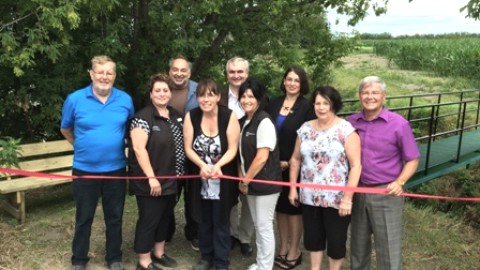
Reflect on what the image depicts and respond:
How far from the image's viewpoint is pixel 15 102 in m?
5.78

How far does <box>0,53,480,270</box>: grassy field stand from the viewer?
13.9ft

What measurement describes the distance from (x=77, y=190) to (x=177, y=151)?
2.82 feet

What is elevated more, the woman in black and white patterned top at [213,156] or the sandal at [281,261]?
the woman in black and white patterned top at [213,156]

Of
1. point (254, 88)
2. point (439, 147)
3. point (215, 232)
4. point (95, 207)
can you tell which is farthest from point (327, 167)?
point (439, 147)

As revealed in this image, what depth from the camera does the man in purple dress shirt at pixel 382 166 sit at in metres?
3.33

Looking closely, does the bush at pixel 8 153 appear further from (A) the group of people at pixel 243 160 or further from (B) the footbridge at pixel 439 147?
(B) the footbridge at pixel 439 147

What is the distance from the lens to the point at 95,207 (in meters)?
3.87

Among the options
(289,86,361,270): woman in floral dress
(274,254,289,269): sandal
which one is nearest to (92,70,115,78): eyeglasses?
(289,86,361,270): woman in floral dress

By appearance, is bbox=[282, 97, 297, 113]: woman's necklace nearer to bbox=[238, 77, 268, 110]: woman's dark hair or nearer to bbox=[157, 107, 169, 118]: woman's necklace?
bbox=[238, 77, 268, 110]: woman's dark hair

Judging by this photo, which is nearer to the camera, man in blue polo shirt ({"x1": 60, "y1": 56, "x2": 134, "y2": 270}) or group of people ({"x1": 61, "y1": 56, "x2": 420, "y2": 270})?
group of people ({"x1": 61, "y1": 56, "x2": 420, "y2": 270})

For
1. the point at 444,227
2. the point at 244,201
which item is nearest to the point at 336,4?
the point at 444,227

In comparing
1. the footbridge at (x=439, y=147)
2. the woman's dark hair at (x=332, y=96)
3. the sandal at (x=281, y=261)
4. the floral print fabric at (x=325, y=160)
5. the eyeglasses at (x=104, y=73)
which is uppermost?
the eyeglasses at (x=104, y=73)

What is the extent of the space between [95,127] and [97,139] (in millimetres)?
94

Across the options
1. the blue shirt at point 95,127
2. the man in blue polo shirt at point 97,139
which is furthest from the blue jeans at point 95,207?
the blue shirt at point 95,127
